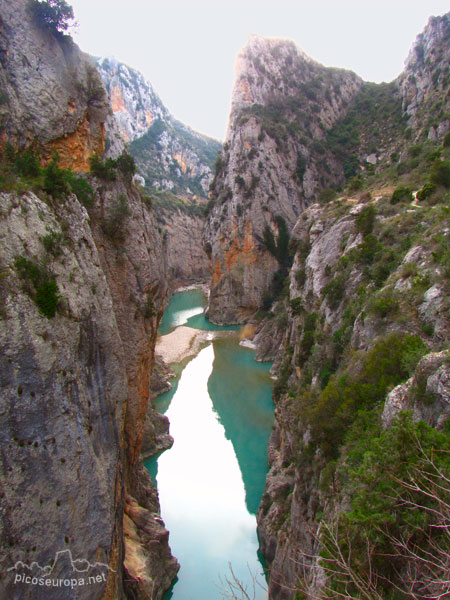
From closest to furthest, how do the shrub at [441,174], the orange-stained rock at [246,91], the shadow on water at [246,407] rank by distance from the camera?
the shrub at [441,174] < the shadow on water at [246,407] < the orange-stained rock at [246,91]

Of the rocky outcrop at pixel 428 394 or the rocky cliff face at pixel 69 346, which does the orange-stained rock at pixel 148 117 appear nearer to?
the rocky cliff face at pixel 69 346

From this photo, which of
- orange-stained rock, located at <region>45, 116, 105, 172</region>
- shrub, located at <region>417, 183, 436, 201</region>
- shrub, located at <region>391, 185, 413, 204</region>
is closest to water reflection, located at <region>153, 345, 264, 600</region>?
orange-stained rock, located at <region>45, 116, 105, 172</region>

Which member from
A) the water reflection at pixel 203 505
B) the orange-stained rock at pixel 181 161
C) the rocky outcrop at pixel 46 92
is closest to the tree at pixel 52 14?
the rocky outcrop at pixel 46 92

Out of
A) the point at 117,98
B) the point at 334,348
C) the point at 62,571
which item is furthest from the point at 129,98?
the point at 62,571

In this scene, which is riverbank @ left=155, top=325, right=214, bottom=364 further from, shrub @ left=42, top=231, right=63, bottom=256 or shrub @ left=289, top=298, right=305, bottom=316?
shrub @ left=42, top=231, right=63, bottom=256

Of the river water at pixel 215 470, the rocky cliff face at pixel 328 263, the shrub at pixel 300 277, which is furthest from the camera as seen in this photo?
the shrub at pixel 300 277

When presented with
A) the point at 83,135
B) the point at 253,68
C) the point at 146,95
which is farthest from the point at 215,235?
the point at 146,95
